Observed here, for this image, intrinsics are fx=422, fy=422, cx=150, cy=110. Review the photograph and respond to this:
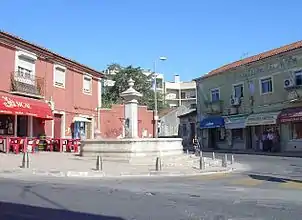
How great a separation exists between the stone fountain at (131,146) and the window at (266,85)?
13.5 metres

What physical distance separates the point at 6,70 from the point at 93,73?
10817 mm

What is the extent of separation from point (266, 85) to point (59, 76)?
16927mm

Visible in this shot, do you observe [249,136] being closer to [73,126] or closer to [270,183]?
[73,126]

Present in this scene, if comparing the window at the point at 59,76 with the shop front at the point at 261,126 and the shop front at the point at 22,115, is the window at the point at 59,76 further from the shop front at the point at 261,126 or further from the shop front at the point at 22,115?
the shop front at the point at 261,126

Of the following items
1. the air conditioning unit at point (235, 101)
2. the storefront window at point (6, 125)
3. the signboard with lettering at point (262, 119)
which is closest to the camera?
the storefront window at point (6, 125)

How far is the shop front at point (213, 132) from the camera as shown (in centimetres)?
4054

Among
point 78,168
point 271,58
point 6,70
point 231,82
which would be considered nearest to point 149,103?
point 231,82

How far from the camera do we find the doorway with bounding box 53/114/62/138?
98.6 ft

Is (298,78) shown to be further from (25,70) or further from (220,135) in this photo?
(25,70)

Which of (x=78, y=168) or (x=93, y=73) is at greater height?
(x=93, y=73)

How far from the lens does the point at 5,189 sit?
35.3 feet

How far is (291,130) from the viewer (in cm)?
3244

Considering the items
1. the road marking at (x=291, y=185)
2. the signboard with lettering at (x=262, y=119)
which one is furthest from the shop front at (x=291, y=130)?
the road marking at (x=291, y=185)

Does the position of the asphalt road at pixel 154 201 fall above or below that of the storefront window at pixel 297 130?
below
